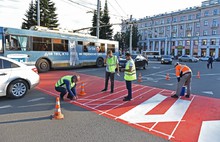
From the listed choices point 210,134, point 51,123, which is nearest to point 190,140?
point 210,134

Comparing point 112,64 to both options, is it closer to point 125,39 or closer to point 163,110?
point 163,110

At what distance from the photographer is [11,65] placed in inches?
239

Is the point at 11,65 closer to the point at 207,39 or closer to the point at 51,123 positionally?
the point at 51,123

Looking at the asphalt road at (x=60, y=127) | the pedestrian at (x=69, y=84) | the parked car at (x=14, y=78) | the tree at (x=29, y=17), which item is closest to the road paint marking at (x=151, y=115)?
the asphalt road at (x=60, y=127)

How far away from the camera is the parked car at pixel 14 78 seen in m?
5.83

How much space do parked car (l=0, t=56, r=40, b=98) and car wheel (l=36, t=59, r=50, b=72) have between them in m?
6.99

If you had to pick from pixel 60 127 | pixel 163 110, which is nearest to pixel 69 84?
pixel 60 127

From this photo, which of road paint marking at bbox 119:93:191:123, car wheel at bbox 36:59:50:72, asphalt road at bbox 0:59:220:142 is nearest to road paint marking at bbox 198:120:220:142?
road paint marking at bbox 119:93:191:123

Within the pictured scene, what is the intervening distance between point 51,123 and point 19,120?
0.88 metres

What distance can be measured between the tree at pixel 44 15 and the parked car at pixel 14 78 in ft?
112

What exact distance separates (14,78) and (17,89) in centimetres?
44

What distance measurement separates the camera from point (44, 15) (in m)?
37.3

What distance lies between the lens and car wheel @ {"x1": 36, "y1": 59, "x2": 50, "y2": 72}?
1316 centimetres

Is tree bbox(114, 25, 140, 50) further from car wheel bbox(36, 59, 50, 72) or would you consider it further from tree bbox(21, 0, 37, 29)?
car wheel bbox(36, 59, 50, 72)
